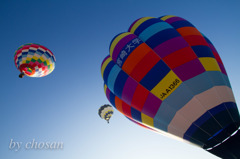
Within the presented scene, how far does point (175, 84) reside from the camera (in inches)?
160

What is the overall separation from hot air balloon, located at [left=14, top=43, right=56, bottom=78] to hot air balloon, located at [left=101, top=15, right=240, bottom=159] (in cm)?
511

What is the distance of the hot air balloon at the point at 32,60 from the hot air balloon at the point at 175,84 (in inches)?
201

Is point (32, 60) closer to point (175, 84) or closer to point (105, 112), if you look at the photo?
point (105, 112)

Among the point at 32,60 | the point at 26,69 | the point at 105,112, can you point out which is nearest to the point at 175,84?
the point at 32,60

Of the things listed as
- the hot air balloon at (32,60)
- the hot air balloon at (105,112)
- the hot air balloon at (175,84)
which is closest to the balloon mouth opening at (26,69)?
the hot air balloon at (32,60)

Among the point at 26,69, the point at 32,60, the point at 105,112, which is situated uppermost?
the point at 32,60

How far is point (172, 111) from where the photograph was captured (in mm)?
3947

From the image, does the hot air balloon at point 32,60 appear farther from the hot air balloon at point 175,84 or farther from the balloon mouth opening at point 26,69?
the hot air balloon at point 175,84

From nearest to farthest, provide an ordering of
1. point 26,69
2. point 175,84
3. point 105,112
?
point 175,84
point 26,69
point 105,112

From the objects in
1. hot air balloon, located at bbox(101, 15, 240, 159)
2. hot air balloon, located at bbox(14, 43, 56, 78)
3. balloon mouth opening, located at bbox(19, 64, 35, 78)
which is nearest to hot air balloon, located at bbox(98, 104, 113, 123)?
hot air balloon, located at bbox(14, 43, 56, 78)

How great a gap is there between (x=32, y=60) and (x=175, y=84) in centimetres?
790

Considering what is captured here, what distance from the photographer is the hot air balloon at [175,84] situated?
363 centimetres

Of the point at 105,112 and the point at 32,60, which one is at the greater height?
the point at 32,60

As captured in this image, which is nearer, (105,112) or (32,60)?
(32,60)
